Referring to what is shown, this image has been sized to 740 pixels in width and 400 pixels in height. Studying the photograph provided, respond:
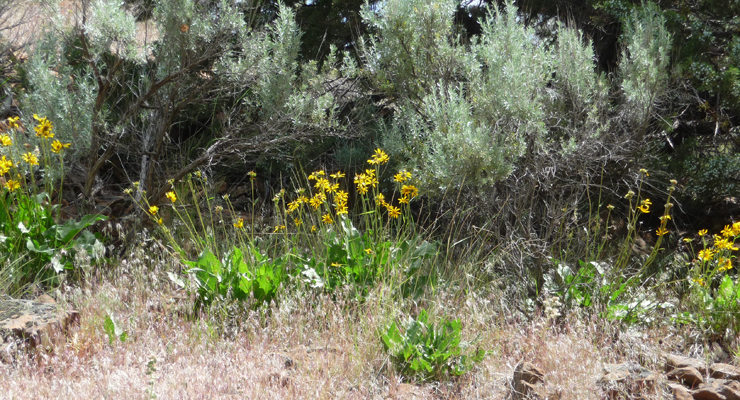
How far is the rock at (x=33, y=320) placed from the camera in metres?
2.96

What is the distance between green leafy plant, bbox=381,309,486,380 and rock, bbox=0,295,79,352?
173 centimetres

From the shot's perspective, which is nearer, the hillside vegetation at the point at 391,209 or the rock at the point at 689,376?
the rock at the point at 689,376

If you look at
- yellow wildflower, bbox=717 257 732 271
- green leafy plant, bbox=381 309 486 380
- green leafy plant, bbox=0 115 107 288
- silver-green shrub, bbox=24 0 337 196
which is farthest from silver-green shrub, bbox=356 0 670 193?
green leafy plant, bbox=0 115 107 288

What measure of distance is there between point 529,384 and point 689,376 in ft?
2.38

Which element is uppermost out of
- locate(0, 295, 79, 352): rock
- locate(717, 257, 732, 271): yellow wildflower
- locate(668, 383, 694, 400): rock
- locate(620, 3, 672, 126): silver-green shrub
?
locate(620, 3, 672, 126): silver-green shrub

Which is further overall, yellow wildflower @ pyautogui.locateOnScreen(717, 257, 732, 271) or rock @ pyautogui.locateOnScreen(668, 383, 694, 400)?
yellow wildflower @ pyautogui.locateOnScreen(717, 257, 732, 271)

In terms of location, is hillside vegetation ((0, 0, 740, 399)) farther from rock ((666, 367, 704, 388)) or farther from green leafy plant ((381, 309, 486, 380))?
rock ((666, 367, 704, 388))

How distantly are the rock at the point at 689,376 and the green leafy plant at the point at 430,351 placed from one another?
33.8 inches

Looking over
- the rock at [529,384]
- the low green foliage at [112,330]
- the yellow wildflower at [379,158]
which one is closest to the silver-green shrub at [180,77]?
the yellow wildflower at [379,158]

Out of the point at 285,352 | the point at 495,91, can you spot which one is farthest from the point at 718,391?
the point at 495,91

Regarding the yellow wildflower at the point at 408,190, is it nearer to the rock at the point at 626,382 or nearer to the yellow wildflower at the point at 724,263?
the rock at the point at 626,382

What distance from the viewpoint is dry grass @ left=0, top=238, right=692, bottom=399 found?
2523 millimetres

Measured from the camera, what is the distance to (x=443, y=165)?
3844 mm

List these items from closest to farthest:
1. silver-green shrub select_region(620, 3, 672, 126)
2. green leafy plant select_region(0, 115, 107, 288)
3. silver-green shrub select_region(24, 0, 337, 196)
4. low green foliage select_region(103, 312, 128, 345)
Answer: low green foliage select_region(103, 312, 128, 345) → green leafy plant select_region(0, 115, 107, 288) → silver-green shrub select_region(24, 0, 337, 196) → silver-green shrub select_region(620, 3, 672, 126)
